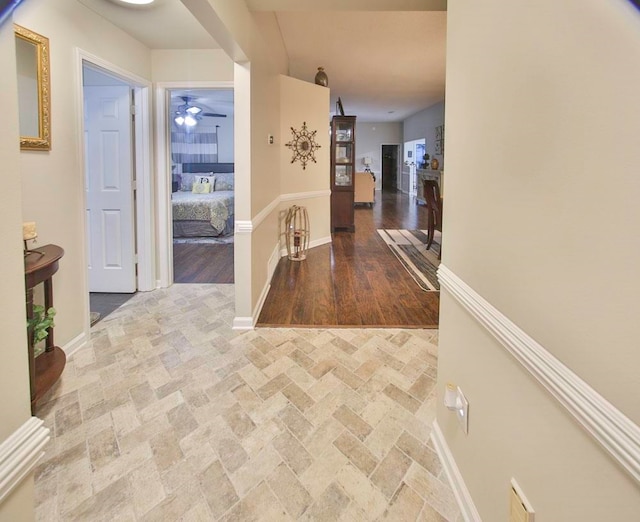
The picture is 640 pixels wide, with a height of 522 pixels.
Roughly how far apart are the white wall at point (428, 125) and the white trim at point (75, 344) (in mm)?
9441

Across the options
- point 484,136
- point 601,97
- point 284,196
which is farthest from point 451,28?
point 284,196

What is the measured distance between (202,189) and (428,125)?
7.03m

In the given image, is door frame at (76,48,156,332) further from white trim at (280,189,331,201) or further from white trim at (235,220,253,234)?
white trim at (280,189,331,201)

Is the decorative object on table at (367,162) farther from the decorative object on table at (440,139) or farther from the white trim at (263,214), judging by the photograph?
the white trim at (263,214)

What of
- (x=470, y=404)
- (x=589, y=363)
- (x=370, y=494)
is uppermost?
(x=589, y=363)

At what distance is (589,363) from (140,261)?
167 inches

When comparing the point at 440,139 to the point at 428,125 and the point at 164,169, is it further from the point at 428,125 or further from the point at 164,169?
the point at 164,169

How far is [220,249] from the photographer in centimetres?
657

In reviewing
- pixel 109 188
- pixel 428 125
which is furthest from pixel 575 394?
pixel 428 125

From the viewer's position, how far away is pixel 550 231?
3.02 feet

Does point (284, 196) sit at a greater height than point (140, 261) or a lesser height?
greater

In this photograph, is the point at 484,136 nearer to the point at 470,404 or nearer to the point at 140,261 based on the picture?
the point at 470,404

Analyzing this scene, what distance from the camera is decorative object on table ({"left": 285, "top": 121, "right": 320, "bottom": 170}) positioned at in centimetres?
582

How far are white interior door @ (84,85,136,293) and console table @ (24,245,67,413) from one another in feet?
5.10
